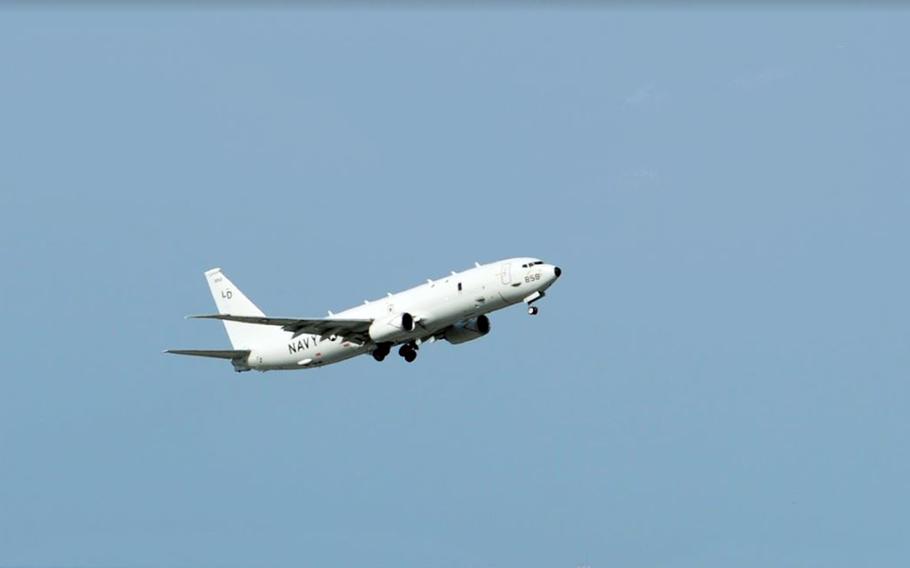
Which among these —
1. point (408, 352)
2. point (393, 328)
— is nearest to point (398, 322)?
point (393, 328)

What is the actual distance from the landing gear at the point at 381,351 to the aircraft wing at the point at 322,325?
1117mm

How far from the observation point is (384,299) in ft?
295

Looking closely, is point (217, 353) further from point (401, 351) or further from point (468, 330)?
point (468, 330)

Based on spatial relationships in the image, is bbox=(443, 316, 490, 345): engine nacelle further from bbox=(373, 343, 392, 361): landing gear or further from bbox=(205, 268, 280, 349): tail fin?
bbox=(205, 268, 280, 349): tail fin

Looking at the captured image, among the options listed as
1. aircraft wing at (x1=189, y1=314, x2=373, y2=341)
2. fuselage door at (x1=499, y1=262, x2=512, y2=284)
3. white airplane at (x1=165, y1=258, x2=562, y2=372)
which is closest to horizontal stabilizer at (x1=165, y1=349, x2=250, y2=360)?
white airplane at (x1=165, y1=258, x2=562, y2=372)

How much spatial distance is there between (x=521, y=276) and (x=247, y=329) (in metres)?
22.2

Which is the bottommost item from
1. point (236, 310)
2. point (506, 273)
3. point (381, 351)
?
point (381, 351)

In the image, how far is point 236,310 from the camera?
341ft

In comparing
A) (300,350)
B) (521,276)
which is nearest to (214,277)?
(300,350)

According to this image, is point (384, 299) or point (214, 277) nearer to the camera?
point (384, 299)

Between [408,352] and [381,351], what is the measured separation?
2.63 metres

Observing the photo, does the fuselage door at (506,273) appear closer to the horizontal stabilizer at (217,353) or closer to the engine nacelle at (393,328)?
the engine nacelle at (393,328)

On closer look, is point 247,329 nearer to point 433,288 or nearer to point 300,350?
point 300,350

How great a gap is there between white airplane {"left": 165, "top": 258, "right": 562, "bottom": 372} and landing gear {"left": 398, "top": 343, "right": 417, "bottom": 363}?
0.20ft
